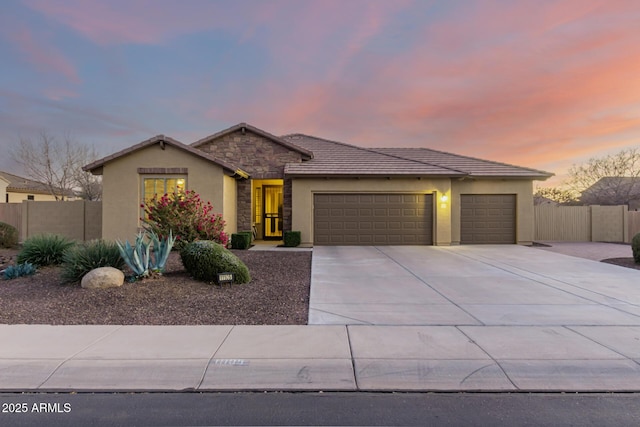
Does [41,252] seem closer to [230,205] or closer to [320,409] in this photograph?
[230,205]

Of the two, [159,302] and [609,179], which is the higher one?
[609,179]

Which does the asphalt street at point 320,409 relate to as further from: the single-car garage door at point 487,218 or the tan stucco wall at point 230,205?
the single-car garage door at point 487,218

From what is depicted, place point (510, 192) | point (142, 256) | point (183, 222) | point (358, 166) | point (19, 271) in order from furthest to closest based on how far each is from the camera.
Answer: point (510, 192) → point (358, 166) → point (183, 222) → point (19, 271) → point (142, 256)

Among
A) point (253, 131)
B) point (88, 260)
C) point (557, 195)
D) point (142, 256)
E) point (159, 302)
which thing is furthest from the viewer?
point (557, 195)

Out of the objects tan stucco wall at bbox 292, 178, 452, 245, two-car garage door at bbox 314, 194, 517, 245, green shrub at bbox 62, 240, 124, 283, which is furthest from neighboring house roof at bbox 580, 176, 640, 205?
green shrub at bbox 62, 240, 124, 283

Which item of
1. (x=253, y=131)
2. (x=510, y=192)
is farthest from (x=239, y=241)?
(x=510, y=192)

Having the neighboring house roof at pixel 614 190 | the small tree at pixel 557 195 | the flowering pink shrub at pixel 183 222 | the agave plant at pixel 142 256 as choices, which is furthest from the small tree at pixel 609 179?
the agave plant at pixel 142 256

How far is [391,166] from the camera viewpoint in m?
16.1

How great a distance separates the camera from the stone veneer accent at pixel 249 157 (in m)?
16.2

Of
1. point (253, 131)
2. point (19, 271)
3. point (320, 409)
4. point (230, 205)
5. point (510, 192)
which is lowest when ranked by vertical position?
point (320, 409)

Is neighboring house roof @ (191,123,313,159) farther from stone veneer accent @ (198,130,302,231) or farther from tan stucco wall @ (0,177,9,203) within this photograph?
tan stucco wall @ (0,177,9,203)

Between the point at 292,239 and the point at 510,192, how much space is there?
10997mm

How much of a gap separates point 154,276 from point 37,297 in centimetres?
201

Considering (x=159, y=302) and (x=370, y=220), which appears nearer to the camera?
(x=159, y=302)
